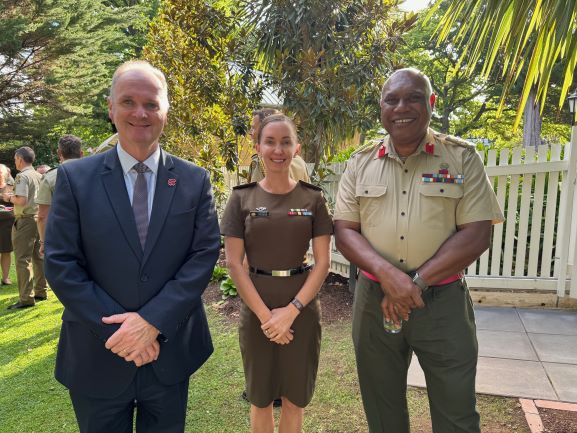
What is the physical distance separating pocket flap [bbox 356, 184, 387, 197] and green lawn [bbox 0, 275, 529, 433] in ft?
5.73

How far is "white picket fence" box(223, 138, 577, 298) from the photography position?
4.95 metres

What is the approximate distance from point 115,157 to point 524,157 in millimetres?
4883

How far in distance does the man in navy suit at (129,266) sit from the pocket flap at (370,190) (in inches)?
31.7

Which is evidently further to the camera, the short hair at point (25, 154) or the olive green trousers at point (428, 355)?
the short hair at point (25, 154)

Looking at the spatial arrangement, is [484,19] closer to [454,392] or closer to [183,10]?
[454,392]

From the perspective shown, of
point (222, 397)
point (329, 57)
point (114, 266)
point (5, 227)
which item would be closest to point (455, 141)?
point (114, 266)

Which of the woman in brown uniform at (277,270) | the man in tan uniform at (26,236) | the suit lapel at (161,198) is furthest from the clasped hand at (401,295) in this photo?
the man in tan uniform at (26,236)

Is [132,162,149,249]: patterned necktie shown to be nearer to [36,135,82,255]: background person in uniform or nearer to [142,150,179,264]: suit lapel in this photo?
[142,150,179,264]: suit lapel

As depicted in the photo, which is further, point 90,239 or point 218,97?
point 218,97

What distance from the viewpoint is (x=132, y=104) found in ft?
5.85

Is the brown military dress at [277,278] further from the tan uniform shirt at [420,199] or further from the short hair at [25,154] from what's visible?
the short hair at [25,154]

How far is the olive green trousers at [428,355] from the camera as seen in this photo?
6.82ft

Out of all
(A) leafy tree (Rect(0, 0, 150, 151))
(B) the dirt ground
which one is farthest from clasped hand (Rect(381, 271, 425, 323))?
(A) leafy tree (Rect(0, 0, 150, 151))

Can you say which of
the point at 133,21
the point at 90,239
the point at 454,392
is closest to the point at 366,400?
the point at 454,392
